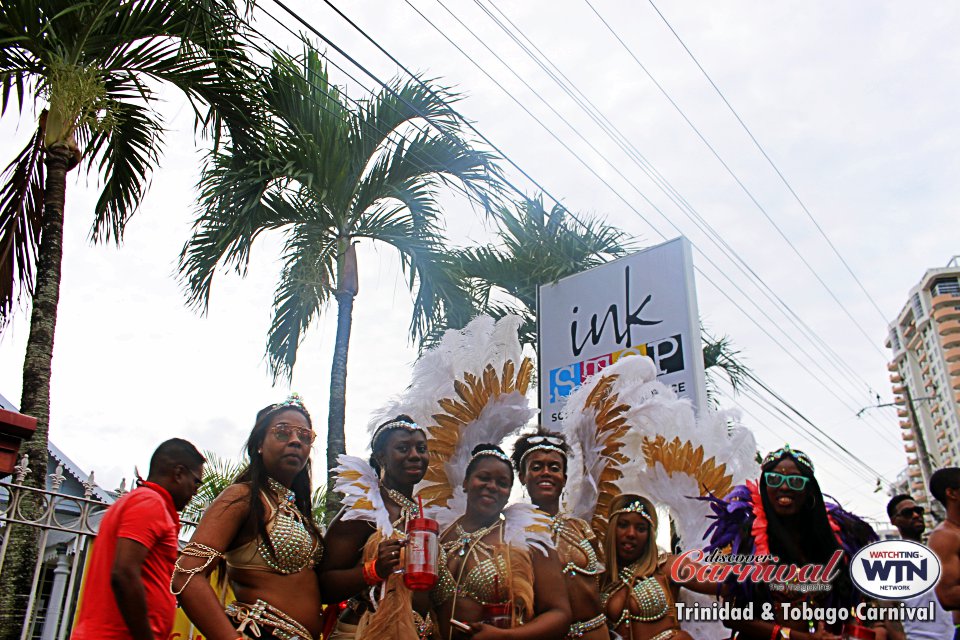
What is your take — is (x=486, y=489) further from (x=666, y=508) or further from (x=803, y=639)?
(x=666, y=508)

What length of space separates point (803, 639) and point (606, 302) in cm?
398

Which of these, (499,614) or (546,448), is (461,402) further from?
(499,614)

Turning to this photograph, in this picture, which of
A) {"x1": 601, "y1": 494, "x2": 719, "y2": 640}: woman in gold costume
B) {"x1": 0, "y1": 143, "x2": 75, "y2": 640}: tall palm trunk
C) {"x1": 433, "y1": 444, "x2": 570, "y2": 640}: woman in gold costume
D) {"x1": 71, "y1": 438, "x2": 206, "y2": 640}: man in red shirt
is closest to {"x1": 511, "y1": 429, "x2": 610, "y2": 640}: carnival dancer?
{"x1": 601, "y1": 494, "x2": 719, "y2": 640}: woman in gold costume

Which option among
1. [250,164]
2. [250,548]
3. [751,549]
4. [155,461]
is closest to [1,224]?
[250,164]

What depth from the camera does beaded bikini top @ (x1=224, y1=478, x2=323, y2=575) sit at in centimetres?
268

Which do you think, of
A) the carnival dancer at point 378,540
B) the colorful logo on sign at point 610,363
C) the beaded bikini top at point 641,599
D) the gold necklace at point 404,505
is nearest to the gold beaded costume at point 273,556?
the carnival dancer at point 378,540

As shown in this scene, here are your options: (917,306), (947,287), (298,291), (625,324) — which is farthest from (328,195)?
(917,306)

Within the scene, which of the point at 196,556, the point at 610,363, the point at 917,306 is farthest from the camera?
the point at 917,306

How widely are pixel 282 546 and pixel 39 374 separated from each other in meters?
2.99

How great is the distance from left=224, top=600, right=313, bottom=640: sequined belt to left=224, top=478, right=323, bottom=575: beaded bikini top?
13 cm

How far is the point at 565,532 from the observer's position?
3.70 metres

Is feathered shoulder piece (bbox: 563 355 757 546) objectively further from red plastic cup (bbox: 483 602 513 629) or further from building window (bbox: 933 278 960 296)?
building window (bbox: 933 278 960 296)

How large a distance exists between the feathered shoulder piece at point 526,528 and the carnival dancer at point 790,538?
80cm

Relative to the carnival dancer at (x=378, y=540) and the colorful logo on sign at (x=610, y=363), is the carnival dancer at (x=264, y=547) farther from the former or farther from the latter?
the colorful logo on sign at (x=610, y=363)
